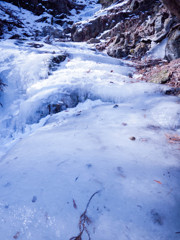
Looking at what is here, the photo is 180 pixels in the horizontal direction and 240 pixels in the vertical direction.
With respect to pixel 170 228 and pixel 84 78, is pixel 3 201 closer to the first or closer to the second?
pixel 170 228

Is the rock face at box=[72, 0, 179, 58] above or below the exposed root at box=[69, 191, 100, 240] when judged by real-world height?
above

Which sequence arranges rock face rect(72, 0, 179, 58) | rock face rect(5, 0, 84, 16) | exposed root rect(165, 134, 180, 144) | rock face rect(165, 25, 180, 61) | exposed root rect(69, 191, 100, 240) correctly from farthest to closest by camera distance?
rock face rect(5, 0, 84, 16) → rock face rect(72, 0, 179, 58) → rock face rect(165, 25, 180, 61) → exposed root rect(165, 134, 180, 144) → exposed root rect(69, 191, 100, 240)

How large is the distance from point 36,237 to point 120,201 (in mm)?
619

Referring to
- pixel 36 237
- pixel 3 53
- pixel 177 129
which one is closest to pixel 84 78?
pixel 177 129

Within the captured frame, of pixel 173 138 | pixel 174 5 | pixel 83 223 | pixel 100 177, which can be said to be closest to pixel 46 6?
pixel 174 5

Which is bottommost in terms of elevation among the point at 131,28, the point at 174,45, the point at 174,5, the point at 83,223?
the point at 83,223

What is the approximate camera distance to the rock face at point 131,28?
725 cm

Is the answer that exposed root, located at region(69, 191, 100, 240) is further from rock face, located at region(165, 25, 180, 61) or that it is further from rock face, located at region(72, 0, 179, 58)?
rock face, located at region(72, 0, 179, 58)

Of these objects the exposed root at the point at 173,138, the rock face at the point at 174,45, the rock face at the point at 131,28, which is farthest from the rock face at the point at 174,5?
the rock face at the point at 131,28

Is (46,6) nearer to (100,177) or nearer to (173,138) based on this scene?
(173,138)

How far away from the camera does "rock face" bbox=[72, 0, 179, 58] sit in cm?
725

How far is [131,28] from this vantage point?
36.9 feet

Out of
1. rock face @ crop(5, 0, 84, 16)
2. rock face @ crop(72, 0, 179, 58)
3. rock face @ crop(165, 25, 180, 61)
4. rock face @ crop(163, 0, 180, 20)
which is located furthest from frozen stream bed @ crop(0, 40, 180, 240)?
rock face @ crop(5, 0, 84, 16)

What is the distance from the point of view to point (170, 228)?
83 cm
